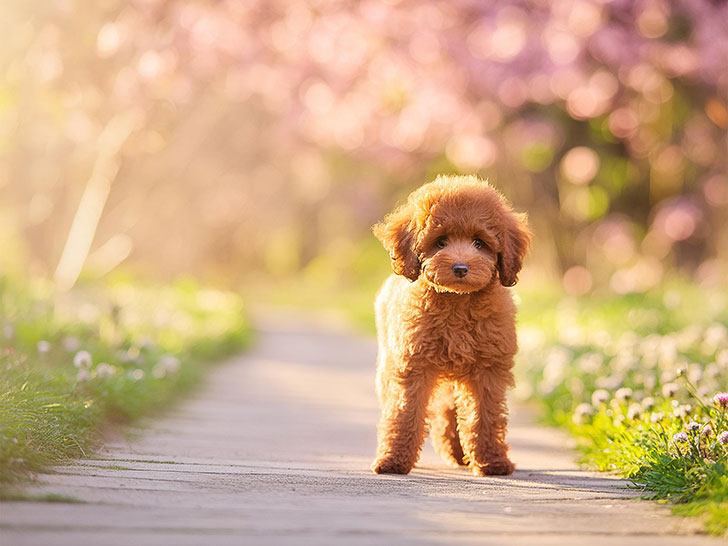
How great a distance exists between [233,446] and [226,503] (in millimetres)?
2035

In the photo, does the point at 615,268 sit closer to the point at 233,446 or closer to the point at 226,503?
the point at 233,446

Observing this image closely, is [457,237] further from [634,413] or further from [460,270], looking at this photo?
[634,413]

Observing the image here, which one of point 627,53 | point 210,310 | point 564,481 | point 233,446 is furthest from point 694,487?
point 210,310

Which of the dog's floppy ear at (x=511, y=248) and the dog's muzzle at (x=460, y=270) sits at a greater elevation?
the dog's floppy ear at (x=511, y=248)

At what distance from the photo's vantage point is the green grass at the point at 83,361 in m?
4.74

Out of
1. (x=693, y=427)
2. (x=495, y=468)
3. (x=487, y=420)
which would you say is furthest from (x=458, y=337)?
(x=693, y=427)

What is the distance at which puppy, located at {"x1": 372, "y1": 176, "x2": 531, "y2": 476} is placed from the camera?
4.96m

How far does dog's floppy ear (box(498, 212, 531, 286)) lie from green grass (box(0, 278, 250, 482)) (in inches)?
86.0

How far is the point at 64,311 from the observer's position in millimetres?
9539

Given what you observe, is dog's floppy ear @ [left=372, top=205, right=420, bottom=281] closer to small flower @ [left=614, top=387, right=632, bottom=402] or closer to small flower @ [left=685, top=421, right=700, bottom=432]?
small flower @ [left=685, top=421, right=700, bottom=432]

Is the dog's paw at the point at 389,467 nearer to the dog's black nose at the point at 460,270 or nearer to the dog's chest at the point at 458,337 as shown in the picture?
the dog's chest at the point at 458,337

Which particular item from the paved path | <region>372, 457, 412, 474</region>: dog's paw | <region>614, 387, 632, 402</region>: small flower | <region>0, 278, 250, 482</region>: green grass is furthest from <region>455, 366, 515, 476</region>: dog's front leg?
<region>0, 278, 250, 482</region>: green grass

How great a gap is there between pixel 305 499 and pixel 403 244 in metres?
1.43

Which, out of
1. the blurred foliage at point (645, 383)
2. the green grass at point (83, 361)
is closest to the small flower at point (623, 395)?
the blurred foliage at point (645, 383)
